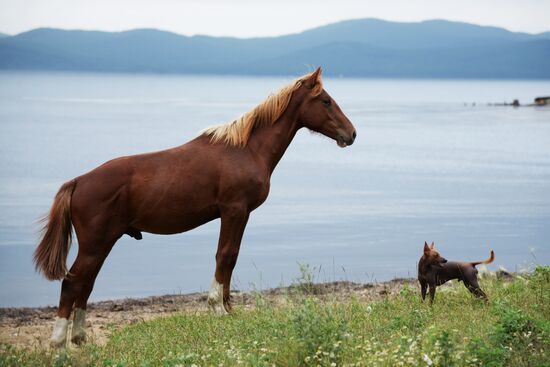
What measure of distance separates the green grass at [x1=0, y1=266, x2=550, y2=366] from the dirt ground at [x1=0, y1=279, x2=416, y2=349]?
4.29 feet

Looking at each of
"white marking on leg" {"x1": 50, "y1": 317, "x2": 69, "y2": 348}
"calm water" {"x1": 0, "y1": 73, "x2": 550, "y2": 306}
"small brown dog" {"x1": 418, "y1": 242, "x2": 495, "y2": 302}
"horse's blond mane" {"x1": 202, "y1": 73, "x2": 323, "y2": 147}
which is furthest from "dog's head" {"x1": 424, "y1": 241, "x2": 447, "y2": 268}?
"white marking on leg" {"x1": 50, "y1": 317, "x2": 69, "y2": 348}

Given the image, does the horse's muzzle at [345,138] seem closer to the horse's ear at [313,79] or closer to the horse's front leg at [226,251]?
the horse's ear at [313,79]

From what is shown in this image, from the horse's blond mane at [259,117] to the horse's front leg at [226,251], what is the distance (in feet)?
2.84

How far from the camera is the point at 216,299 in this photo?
36.0 feet

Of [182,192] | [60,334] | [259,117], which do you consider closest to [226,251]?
[182,192]

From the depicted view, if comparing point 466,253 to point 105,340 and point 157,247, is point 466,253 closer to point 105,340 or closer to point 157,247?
point 157,247

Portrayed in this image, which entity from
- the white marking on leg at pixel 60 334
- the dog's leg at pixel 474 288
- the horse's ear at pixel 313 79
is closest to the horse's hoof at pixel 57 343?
the white marking on leg at pixel 60 334

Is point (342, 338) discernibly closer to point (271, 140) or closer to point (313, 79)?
point (271, 140)

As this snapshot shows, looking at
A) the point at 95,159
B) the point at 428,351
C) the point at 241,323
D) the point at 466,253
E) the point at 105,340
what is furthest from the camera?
the point at 95,159

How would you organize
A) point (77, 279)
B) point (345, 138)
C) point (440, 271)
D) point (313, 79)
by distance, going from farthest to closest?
1. point (345, 138)
2. point (313, 79)
3. point (440, 271)
4. point (77, 279)

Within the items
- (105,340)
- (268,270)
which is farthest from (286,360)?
(268,270)

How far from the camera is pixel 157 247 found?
2252cm

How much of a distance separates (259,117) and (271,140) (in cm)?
32

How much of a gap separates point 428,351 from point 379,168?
3483 cm
